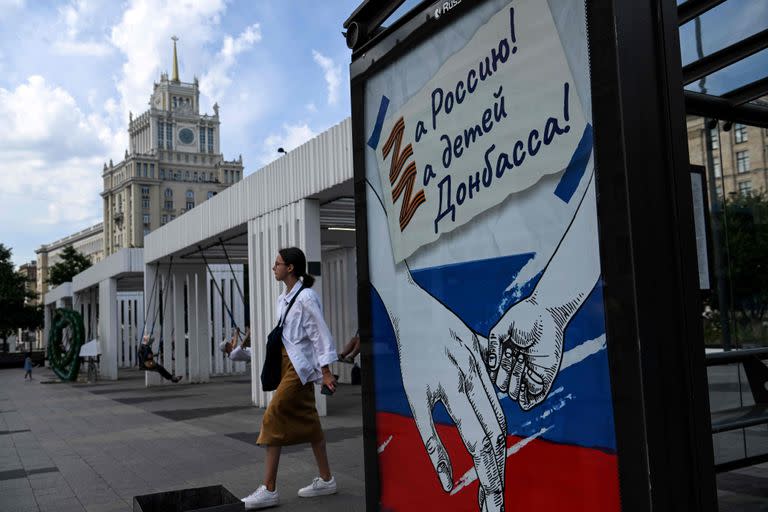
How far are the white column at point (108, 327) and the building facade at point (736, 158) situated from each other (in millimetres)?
25733

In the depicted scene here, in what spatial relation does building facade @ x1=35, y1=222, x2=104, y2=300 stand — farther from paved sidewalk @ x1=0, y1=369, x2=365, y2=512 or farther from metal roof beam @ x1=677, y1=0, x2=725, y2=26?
metal roof beam @ x1=677, y1=0, x2=725, y2=26

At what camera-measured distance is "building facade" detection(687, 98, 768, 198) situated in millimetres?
5098

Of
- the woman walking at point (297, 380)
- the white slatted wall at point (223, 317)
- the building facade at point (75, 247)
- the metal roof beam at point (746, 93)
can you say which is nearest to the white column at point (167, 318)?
the white slatted wall at point (223, 317)

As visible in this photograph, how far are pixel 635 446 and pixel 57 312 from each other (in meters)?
31.3

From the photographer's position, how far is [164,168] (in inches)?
5182

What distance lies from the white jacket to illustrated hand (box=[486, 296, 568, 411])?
306cm

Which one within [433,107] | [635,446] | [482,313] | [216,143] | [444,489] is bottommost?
[444,489]

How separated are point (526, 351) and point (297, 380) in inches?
131

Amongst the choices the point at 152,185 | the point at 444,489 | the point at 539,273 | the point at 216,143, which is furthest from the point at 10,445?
the point at 216,143

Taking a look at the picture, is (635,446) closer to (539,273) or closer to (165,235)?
(539,273)

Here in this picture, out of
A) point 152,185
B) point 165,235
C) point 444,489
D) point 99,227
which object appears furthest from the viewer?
point 99,227

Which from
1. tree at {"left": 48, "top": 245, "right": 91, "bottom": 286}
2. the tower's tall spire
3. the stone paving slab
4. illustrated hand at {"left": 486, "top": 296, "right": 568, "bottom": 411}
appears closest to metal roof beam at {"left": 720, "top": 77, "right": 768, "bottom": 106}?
the stone paving slab

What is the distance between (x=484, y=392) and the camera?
273 centimetres

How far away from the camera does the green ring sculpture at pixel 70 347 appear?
26.9m
